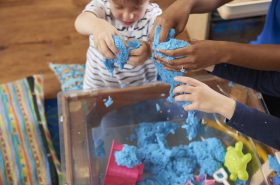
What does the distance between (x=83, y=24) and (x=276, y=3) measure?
0.51 meters

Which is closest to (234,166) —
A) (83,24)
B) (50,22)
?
(83,24)

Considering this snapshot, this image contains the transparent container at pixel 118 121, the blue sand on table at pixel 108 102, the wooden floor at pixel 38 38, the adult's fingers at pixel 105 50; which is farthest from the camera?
the wooden floor at pixel 38 38

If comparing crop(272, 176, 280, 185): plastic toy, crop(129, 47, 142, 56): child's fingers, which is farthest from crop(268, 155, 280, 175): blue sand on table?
crop(129, 47, 142, 56): child's fingers

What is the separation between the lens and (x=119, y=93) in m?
1.11

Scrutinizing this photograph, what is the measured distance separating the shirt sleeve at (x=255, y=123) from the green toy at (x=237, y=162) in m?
0.19

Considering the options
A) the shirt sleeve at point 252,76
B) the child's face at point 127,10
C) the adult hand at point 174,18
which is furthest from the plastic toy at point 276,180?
the child's face at point 127,10

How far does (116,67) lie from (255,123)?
45cm

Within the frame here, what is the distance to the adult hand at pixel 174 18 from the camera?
85 centimetres

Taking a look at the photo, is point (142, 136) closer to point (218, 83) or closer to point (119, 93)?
point (119, 93)

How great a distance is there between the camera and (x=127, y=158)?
1.01 metres

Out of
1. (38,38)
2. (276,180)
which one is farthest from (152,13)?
(38,38)

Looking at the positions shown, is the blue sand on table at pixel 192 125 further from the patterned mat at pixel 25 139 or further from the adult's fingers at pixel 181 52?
the patterned mat at pixel 25 139

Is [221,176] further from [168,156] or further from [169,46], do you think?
[169,46]

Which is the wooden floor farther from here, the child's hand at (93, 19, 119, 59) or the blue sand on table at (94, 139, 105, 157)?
the child's hand at (93, 19, 119, 59)
